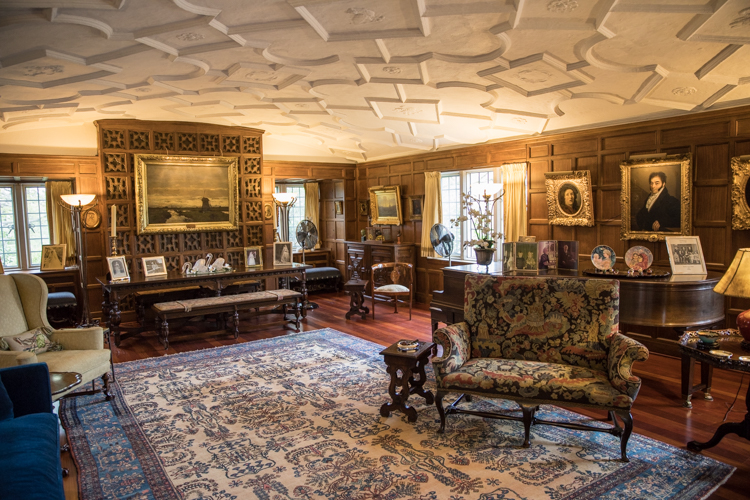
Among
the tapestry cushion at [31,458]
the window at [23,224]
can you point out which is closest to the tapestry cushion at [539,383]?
the tapestry cushion at [31,458]

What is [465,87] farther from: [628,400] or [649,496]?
[649,496]

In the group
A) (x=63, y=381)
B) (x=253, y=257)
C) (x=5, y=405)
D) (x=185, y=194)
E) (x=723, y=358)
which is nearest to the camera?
(x=5, y=405)

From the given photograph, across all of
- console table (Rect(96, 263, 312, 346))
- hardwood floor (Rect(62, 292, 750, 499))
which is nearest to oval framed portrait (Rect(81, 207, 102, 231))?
console table (Rect(96, 263, 312, 346))

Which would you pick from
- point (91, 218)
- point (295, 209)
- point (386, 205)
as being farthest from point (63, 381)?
point (295, 209)

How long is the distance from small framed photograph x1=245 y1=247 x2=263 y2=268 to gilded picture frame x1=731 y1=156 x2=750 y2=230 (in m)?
6.49

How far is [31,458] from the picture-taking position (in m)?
2.38

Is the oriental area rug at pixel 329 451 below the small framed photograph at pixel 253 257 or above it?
below

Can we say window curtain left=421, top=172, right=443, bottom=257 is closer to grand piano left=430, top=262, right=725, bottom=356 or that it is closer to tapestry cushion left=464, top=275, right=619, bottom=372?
grand piano left=430, top=262, right=725, bottom=356

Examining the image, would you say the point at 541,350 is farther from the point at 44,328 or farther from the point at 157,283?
the point at 157,283

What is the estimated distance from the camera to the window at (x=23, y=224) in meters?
8.36

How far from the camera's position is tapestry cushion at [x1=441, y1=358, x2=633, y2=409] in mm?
3237

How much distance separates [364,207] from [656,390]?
272 inches

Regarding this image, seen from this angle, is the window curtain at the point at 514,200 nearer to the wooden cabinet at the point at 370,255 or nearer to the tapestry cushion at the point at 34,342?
the wooden cabinet at the point at 370,255

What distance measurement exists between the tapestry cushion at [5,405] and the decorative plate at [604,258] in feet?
16.0
